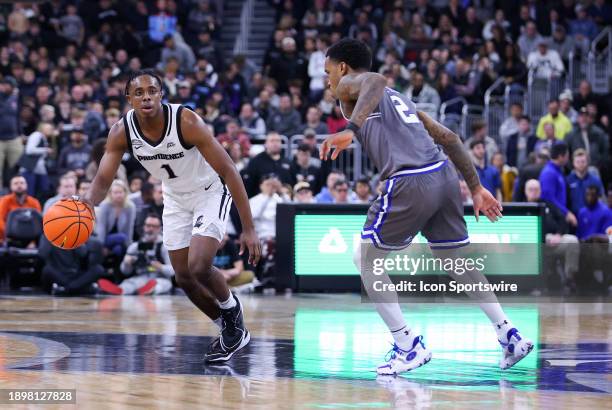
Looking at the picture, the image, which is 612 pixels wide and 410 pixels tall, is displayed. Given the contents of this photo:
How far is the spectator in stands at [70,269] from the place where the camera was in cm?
1480

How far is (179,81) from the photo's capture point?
794 inches

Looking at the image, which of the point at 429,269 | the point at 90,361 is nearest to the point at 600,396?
the point at 90,361

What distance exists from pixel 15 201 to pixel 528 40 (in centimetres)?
1052

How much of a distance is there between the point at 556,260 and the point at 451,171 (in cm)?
767

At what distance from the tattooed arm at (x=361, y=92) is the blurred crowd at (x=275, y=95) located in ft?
25.2

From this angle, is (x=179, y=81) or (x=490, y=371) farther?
(x=179, y=81)

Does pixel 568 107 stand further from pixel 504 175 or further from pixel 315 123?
pixel 315 123

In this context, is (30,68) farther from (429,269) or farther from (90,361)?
(90,361)

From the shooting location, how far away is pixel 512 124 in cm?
1978

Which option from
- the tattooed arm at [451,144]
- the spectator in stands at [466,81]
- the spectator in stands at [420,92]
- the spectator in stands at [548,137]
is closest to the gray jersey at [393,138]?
the tattooed arm at [451,144]

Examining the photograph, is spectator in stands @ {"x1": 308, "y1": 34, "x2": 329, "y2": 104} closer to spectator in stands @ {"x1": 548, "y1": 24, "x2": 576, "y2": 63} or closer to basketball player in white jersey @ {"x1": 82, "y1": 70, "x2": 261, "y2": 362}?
spectator in stands @ {"x1": 548, "y1": 24, "x2": 576, "y2": 63}

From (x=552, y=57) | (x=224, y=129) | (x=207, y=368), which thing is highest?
(x=552, y=57)

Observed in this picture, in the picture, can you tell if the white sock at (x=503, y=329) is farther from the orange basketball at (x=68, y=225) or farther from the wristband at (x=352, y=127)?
the orange basketball at (x=68, y=225)

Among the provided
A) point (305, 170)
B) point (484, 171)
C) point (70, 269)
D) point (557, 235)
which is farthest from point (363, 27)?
point (70, 269)
